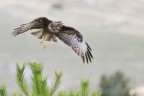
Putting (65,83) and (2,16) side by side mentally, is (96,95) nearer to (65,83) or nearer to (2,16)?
(65,83)

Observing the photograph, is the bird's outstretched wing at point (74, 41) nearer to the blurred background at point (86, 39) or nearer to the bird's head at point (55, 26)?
the bird's head at point (55, 26)

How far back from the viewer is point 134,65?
51250 millimetres

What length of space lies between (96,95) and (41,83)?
0.70 m

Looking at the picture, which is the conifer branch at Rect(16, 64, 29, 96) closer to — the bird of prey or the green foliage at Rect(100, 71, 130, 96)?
the bird of prey

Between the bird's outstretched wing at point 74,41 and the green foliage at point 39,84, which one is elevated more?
the bird's outstretched wing at point 74,41

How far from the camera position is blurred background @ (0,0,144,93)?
49.4 m

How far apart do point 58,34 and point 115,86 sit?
25.5 m

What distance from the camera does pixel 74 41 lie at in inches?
289

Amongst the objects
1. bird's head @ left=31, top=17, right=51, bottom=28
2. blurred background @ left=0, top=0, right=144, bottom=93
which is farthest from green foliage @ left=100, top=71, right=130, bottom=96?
bird's head @ left=31, top=17, right=51, bottom=28

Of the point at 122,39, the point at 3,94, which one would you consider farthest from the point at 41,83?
the point at 122,39

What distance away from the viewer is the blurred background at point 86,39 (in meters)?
49.4

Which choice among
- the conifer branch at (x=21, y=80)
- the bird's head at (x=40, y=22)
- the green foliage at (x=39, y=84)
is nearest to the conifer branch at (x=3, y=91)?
the green foliage at (x=39, y=84)

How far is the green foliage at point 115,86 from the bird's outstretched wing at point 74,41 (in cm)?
2413

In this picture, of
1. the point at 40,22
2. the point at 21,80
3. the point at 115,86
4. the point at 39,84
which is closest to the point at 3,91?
the point at 21,80
